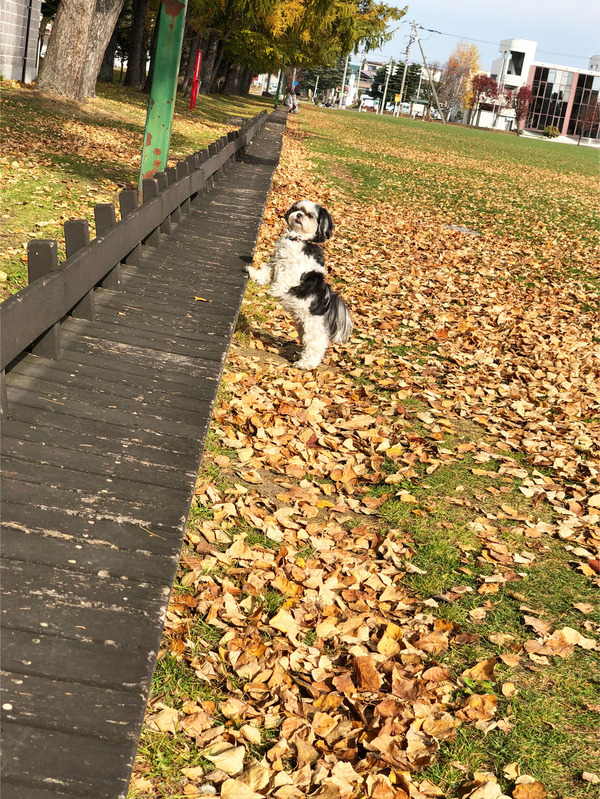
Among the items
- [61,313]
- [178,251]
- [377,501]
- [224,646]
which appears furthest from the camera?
[178,251]

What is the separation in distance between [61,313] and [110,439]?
38.7 inches

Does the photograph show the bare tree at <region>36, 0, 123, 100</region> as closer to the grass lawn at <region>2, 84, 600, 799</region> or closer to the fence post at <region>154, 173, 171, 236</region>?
the grass lawn at <region>2, 84, 600, 799</region>

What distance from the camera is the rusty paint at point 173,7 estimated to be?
9406 millimetres

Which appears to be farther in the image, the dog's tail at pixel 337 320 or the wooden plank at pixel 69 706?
the dog's tail at pixel 337 320

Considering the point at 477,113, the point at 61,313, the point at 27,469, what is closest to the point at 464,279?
the point at 61,313

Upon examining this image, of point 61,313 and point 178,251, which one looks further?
point 178,251

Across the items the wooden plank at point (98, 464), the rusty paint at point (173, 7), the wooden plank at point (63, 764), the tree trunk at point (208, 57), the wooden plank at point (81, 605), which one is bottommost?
the wooden plank at point (63, 764)

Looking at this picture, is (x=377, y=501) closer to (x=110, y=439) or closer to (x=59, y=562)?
(x=110, y=439)

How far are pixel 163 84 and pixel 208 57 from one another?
1224 inches

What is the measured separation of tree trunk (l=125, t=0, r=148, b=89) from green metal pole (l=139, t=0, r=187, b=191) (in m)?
23.1

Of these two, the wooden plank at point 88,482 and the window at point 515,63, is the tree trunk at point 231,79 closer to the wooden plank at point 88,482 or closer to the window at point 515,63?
the wooden plank at point 88,482

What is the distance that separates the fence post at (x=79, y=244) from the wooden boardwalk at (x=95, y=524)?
0.29 feet

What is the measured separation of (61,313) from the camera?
13.8 feet

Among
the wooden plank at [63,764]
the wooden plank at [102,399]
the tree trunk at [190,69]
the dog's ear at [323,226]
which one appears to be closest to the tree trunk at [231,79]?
the tree trunk at [190,69]
